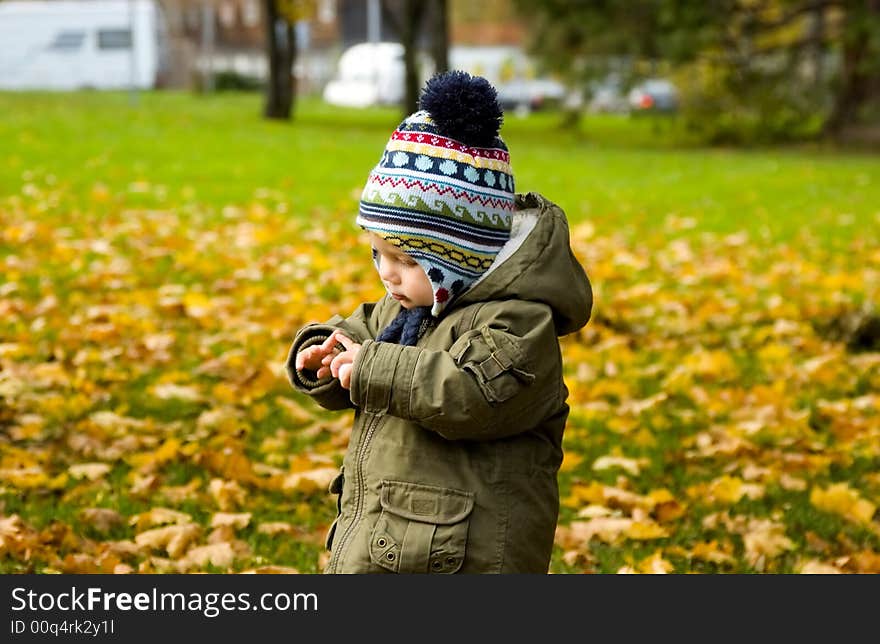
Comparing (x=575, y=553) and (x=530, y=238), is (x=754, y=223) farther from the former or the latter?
(x=530, y=238)

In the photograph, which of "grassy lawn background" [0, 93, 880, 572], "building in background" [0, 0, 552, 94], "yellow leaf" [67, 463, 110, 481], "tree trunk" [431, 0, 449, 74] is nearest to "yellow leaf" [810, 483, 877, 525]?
"grassy lawn background" [0, 93, 880, 572]

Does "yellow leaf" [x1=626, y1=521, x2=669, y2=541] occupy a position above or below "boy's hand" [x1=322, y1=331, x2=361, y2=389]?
below

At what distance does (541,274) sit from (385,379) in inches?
14.9

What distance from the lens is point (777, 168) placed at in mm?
18578

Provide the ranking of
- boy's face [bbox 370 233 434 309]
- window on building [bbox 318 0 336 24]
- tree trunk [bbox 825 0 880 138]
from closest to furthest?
boy's face [bbox 370 233 434 309] → tree trunk [bbox 825 0 880 138] → window on building [bbox 318 0 336 24]

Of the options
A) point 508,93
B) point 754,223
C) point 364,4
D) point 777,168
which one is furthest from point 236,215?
point 364,4

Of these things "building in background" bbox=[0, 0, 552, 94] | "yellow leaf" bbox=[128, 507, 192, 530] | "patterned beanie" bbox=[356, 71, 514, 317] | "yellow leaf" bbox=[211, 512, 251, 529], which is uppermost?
"patterned beanie" bbox=[356, 71, 514, 317]

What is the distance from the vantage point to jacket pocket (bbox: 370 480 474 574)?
97.3 inches

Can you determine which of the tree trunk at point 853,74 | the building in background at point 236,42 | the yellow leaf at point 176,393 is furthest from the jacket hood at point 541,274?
the building in background at point 236,42

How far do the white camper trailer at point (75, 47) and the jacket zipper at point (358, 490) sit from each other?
4217 cm

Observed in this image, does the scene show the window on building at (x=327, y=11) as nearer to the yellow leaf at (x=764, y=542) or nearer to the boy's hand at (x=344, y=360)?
the yellow leaf at (x=764, y=542)

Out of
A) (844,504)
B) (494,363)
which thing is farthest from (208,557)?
(844,504)

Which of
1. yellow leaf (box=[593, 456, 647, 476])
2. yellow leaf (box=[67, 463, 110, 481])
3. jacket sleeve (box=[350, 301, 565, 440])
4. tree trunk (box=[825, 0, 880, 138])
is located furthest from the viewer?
tree trunk (box=[825, 0, 880, 138])

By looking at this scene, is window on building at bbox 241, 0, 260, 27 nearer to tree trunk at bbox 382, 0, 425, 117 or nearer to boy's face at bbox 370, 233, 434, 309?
tree trunk at bbox 382, 0, 425, 117
